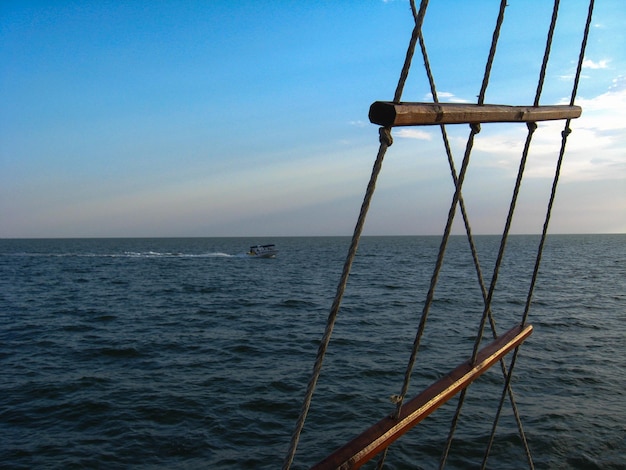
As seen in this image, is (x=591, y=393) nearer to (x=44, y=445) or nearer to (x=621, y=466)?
(x=621, y=466)

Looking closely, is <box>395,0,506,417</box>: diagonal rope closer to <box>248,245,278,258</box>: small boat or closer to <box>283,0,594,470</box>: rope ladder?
<box>283,0,594,470</box>: rope ladder

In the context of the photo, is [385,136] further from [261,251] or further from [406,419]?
[261,251]

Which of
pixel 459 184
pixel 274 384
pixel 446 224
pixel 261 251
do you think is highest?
pixel 459 184

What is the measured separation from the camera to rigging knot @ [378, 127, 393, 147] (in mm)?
2004

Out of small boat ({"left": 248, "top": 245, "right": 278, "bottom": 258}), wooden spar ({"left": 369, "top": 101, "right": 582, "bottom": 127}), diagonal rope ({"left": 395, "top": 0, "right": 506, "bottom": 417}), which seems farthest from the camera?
small boat ({"left": 248, "top": 245, "right": 278, "bottom": 258})

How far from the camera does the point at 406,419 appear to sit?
99.4 inches

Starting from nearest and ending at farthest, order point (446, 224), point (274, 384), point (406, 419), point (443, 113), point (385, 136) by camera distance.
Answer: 1. point (385, 136)
2. point (443, 113)
3. point (406, 419)
4. point (446, 224)
5. point (274, 384)

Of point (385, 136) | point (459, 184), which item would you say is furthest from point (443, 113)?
point (459, 184)

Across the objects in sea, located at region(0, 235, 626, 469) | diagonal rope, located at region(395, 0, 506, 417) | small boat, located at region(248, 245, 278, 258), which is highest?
diagonal rope, located at region(395, 0, 506, 417)

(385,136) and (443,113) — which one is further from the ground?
(443,113)

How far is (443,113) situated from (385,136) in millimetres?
370

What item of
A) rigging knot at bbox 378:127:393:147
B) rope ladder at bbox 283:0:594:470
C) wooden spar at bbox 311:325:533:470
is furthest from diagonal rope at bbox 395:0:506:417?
rigging knot at bbox 378:127:393:147

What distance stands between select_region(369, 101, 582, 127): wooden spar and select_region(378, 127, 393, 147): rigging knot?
50 millimetres

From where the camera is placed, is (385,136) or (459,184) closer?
(385,136)
